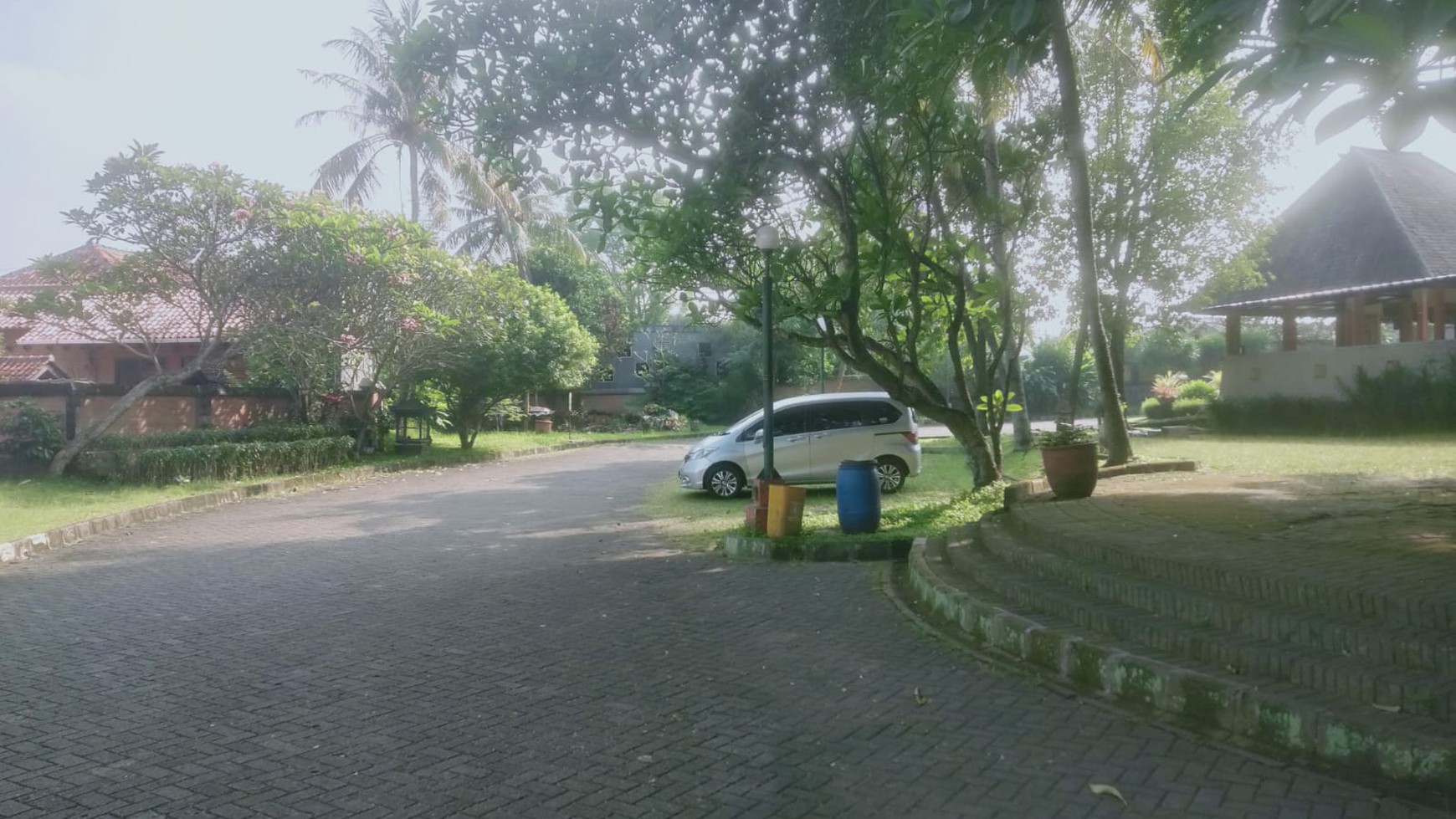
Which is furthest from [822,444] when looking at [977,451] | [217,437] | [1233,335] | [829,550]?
[1233,335]

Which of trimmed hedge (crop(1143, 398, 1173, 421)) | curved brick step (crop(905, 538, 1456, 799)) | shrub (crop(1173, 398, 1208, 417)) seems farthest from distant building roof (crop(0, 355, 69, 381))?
trimmed hedge (crop(1143, 398, 1173, 421))

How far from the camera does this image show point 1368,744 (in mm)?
4004

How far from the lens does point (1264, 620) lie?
16.8 ft

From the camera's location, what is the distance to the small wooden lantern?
24.4 metres

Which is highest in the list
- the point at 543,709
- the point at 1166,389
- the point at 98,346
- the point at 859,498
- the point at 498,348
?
the point at 98,346

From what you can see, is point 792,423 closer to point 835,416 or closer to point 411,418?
point 835,416

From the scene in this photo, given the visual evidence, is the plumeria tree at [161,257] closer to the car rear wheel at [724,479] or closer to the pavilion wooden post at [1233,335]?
the car rear wheel at [724,479]

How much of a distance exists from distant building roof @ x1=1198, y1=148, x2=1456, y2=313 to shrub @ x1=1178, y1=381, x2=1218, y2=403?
18.1ft

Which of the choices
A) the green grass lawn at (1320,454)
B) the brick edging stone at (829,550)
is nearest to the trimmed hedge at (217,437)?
the brick edging stone at (829,550)

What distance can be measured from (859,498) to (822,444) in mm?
5133

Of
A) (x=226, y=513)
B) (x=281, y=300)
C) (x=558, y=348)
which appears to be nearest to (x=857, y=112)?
(x=226, y=513)

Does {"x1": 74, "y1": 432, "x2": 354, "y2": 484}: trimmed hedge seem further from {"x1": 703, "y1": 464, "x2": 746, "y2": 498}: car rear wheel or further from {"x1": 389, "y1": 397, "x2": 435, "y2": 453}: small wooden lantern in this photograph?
{"x1": 703, "y1": 464, "x2": 746, "y2": 498}: car rear wheel

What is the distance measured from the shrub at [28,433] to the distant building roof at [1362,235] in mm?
24516

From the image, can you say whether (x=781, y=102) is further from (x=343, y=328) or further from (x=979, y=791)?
(x=343, y=328)
